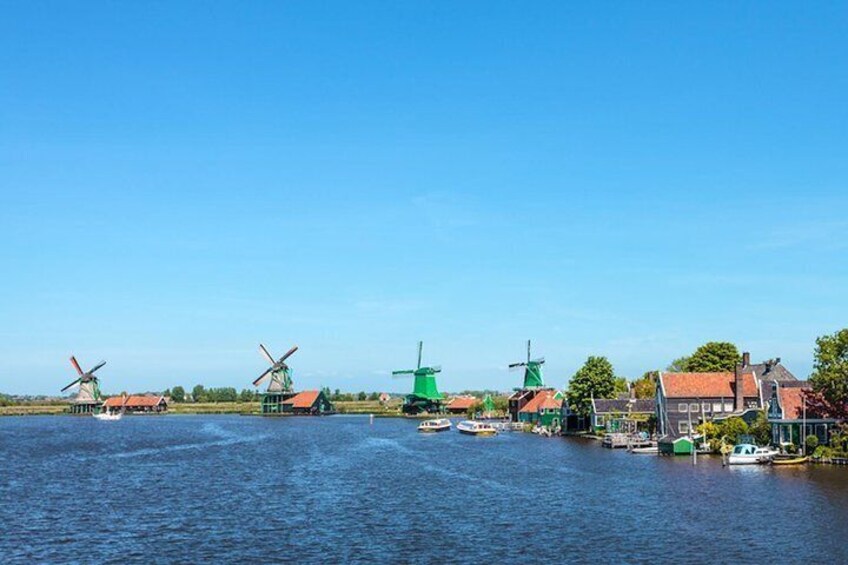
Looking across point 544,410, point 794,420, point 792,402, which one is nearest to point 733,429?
point 792,402

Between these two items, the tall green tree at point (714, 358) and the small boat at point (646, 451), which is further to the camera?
the tall green tree at point (714, 358)

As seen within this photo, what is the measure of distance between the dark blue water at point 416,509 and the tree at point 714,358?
3986 centimetres

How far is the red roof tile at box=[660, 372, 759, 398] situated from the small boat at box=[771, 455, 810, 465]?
77.3 feet

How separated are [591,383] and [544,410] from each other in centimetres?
2698

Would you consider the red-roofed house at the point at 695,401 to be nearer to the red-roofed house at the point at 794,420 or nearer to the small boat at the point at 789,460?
the red-roofed house at the point at 794,420

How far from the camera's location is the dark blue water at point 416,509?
46031 millimetres

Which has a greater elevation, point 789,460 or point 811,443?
point 811,443

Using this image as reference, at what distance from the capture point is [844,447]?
8050 cm

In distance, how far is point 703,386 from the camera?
10788 centimetres

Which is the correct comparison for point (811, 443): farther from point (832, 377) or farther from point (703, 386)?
point (703, 386)

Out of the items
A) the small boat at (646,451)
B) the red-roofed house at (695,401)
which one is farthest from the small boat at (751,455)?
the red-roofed house at (695,401)

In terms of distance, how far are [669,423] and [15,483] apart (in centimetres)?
7406

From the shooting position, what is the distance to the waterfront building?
119750mm

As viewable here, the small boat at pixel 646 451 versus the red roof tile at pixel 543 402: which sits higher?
the red roof tile at pixel 543 402
